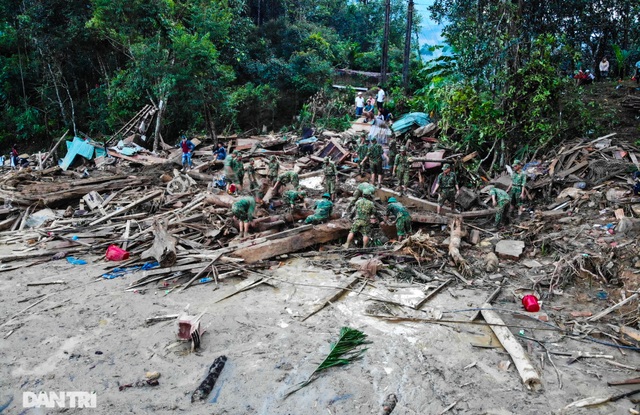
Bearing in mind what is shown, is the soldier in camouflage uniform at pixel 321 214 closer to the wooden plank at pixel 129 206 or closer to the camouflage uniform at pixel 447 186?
the camouflage uniform at pixel 447 186

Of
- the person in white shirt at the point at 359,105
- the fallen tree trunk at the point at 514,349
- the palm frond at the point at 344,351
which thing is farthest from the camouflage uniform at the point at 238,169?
the person in white shirt at the point at 359,105

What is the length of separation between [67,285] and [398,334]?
5862mm

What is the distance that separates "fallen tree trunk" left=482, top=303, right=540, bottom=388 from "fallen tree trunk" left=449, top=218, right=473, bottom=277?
5.11ft

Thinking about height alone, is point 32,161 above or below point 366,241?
above

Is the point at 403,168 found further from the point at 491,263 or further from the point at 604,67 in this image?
the point at 604,67

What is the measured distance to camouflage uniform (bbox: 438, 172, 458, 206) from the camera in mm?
10688

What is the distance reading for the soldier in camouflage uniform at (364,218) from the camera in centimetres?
878

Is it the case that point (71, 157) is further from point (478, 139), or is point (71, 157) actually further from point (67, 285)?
point (478, 139)

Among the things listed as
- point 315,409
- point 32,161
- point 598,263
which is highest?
point 32,161

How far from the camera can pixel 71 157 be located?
1675cm

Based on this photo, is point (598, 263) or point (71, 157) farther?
point (71, 157)

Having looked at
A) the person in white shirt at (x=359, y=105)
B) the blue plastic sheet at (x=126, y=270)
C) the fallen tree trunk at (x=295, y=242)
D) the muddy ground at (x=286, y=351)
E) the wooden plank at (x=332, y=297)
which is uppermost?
the person in white shirt at (x=359, y=105)

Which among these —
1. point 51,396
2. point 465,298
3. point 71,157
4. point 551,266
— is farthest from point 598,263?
point 71,157

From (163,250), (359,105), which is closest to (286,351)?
(163,250)
